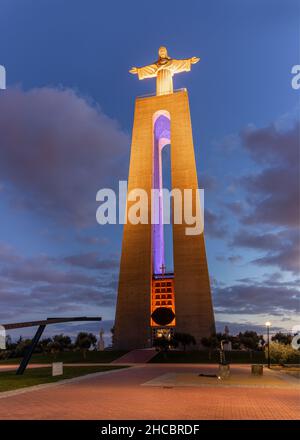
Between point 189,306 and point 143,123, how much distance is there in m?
23.9

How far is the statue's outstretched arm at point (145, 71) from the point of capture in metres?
56.7

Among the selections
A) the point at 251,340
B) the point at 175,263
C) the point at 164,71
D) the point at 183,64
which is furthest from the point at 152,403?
the point at 164,71

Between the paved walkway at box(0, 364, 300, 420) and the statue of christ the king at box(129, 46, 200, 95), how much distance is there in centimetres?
4681

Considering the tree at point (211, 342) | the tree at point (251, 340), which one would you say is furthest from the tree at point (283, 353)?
the tree at point (251, 340)

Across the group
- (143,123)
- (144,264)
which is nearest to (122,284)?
(144,264)

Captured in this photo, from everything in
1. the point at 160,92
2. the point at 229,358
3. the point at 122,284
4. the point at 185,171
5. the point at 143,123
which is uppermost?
the point at 160,92

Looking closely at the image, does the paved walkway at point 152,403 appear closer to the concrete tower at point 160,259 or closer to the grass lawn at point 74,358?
Answer: the grass lawn at point 74,358

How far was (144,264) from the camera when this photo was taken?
48.6 metres

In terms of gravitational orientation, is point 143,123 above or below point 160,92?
below

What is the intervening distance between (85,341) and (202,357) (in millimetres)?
11193

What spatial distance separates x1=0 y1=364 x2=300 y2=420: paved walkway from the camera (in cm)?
1002

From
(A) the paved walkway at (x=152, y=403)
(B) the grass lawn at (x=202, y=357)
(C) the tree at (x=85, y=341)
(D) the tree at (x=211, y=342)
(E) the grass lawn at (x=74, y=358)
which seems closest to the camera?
(A) the paved walkway at (x=152, y=403)

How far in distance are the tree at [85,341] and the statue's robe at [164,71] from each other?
32.3 meters
